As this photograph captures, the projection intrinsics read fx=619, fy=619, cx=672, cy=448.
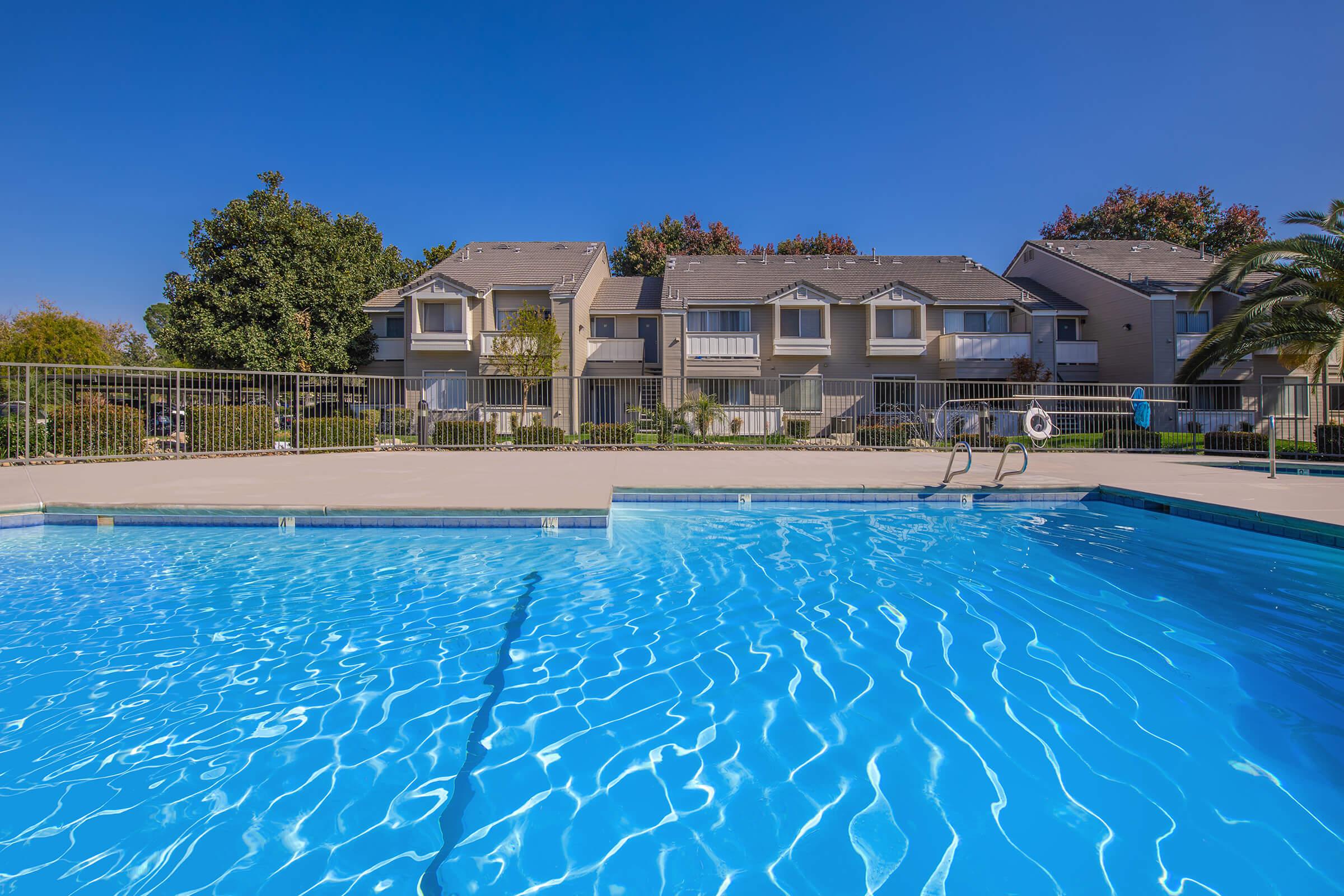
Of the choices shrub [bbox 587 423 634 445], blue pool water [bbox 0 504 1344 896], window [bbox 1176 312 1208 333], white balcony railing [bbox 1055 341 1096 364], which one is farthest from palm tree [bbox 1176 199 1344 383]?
shrub [bbox 587 423 634 445]

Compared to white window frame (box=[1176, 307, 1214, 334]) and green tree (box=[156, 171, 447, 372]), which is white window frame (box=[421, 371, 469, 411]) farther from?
white window frame (box=[1176, 307, 1214, 334])

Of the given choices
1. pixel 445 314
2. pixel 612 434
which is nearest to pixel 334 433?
pixel 612 434

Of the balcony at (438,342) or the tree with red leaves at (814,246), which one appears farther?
the tree with red leaves at (814,246)

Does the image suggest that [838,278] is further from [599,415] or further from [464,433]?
[464,433]

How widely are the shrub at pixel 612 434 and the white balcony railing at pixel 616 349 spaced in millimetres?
8152

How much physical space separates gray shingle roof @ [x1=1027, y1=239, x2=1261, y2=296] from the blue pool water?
75.5ft

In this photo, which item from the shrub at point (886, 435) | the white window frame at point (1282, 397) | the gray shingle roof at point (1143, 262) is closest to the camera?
the shrub at point (886, 435)

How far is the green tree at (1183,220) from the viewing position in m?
34.5

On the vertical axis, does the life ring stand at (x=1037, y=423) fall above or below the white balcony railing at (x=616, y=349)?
below

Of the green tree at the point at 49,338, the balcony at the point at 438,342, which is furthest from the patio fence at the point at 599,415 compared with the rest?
the green tree at the point at 49,338

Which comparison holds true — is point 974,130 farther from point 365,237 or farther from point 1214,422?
point 365,237

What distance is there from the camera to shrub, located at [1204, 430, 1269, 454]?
51.9 feet

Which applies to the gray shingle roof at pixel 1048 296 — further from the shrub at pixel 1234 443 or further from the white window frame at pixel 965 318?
the shrub at pixel 1234 443

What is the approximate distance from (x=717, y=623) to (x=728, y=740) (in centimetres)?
150
